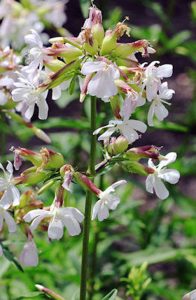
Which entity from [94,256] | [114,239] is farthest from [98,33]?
[114,239]

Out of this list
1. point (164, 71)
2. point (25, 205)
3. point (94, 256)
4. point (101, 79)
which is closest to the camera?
point (101, 79)

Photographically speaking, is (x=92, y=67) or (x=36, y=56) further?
(x=36, y=56)

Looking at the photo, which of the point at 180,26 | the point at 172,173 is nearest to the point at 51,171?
the point at 172,173

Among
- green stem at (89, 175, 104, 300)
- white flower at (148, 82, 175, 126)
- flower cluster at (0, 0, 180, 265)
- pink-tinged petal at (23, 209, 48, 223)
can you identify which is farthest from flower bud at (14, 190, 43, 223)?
green stem at (89, 175, 104, 300)

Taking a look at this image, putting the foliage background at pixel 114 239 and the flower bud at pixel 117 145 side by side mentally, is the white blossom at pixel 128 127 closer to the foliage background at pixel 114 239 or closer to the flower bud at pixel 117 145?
the flower bud at pixel 117 145

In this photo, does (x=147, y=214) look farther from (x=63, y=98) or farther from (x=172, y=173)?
(x=172, y=173)

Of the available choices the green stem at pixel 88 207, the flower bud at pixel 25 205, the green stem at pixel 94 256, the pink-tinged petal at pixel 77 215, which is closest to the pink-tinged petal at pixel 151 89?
the green stem at pixel 88 207

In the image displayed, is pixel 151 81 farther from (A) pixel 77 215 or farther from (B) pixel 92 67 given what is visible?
(A) pixel 77 215
